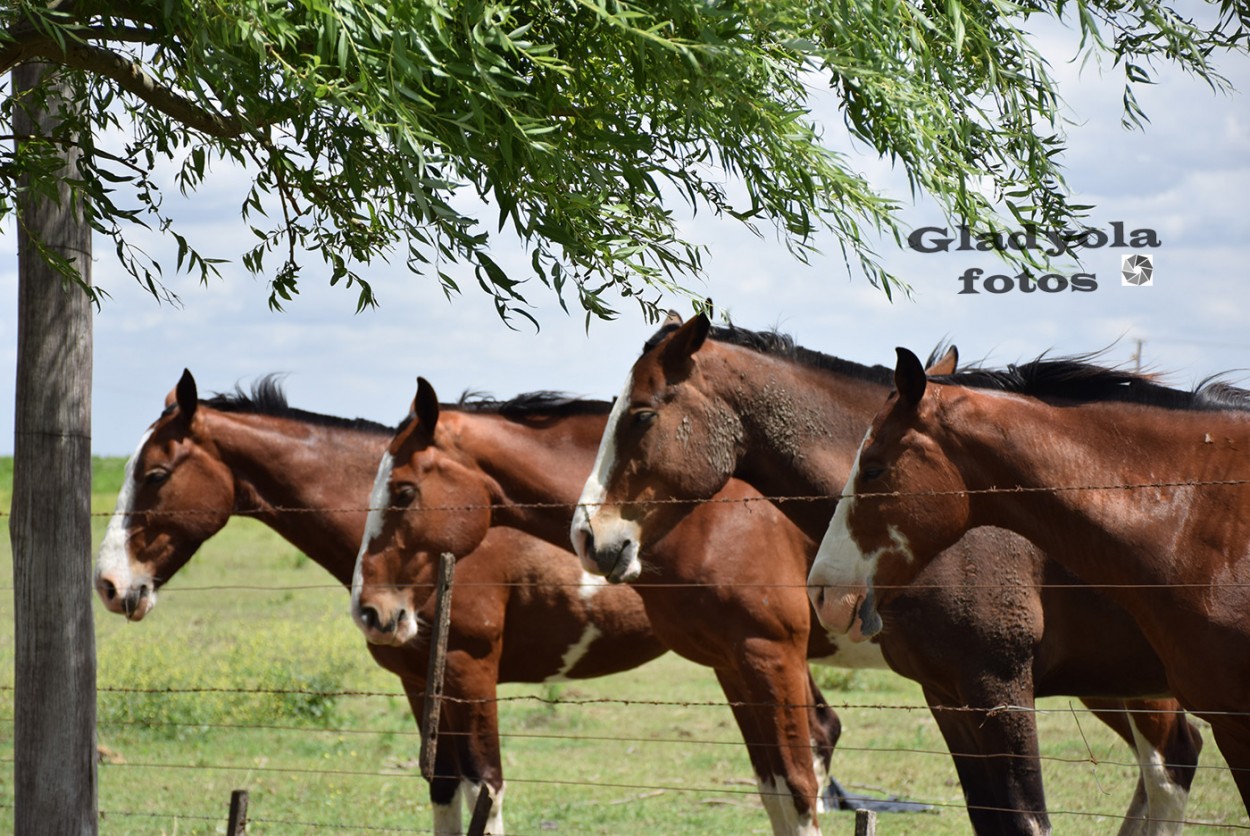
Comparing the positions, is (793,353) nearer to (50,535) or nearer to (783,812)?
(783,812)

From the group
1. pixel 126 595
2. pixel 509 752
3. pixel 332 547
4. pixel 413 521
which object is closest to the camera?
pixel 413 521

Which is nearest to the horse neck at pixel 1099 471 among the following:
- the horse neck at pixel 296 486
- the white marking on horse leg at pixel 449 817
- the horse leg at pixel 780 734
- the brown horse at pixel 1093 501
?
the brown horse at pixel 1093 501

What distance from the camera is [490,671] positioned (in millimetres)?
6074

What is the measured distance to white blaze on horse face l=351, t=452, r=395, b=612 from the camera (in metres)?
5.38

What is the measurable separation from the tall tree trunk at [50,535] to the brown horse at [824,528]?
1.94 metres

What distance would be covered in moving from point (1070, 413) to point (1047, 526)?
1.15 feet

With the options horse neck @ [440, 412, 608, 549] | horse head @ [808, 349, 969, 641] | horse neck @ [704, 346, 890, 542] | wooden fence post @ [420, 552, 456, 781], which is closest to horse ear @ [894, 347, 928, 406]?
horse head @ [808, 349, 969, 641]

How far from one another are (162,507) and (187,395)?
0.56 metres

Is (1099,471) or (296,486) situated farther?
(296,486)

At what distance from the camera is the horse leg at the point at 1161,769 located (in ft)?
17.6

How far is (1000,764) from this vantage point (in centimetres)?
428

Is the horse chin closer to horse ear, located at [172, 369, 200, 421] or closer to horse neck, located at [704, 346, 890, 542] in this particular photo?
horse neck, located at [704, 346, 890, 542]

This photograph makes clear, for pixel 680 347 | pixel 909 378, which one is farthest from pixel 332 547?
pixel 909 378

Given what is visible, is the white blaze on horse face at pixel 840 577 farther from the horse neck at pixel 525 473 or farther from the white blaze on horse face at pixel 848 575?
the horse neck at pixel 525 473
